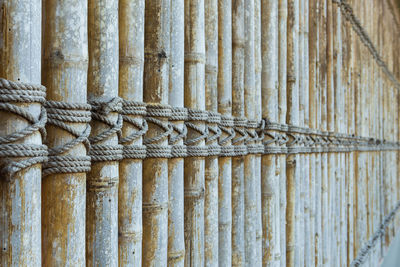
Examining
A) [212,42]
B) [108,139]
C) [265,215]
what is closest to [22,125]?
[108,139]

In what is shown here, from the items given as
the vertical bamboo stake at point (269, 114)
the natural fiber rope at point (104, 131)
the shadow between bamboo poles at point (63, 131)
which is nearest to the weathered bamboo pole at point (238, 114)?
the vertical bamboo stake at point (269, 114)

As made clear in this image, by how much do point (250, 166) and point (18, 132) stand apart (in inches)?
91.1

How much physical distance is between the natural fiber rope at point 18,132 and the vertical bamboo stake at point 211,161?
4.92 feet

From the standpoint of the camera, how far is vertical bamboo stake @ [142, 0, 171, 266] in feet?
8.71

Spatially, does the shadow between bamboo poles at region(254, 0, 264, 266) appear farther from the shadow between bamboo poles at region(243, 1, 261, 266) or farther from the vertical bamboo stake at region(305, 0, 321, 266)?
the vertical bamboo stake at region(305, 0, 321, 266)

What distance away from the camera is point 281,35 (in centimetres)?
465

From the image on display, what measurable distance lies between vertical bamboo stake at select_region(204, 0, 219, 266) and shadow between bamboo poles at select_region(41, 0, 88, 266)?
1.23m

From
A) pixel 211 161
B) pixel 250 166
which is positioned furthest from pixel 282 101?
pixel 211 161

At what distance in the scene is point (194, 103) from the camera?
3002mm

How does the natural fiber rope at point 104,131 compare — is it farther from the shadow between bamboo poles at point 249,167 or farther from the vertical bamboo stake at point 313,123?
the vertical bamboo stake at point 313,123

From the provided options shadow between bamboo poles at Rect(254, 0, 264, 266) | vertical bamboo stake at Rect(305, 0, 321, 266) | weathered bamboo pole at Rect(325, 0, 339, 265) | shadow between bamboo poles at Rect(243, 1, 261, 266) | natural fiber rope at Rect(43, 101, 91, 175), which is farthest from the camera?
weathered bamboo pole at Rect(325, 0, 339, 265)

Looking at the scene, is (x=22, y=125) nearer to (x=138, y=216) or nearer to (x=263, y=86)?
(x=138, y=216)

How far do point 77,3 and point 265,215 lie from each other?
8.71ft

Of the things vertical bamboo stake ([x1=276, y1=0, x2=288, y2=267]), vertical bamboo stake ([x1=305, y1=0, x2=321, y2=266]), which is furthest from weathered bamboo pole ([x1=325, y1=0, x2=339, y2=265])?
vertical bamboo stake ([x1=276, y1=0, x2=288, y2=267])
